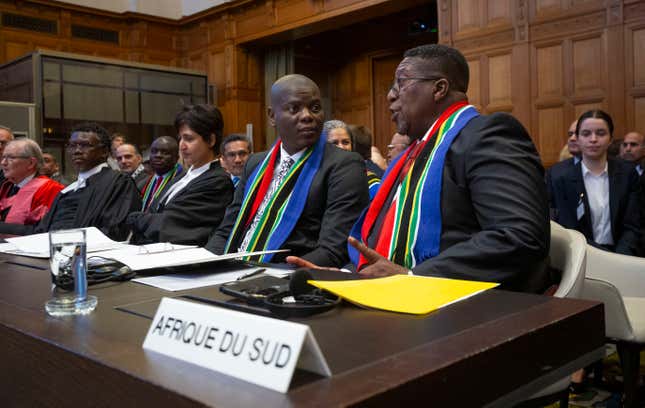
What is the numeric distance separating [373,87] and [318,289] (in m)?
9.45

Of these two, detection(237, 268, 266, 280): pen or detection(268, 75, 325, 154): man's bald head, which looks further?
detection(268, 75, 325, 154): man's bald head

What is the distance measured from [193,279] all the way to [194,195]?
1.50m

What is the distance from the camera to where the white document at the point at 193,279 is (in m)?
1.10

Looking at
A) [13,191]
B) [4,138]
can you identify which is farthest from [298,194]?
[4,138]

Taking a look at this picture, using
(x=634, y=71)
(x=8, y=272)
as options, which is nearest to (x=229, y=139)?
(x=8, y=272)

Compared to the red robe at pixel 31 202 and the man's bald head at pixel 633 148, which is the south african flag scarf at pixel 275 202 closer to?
the red robe at pixel 31 202

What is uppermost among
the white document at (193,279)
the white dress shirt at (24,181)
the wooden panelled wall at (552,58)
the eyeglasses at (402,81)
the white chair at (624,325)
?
the wooden panelled wall at (552,58)

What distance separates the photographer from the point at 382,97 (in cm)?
998

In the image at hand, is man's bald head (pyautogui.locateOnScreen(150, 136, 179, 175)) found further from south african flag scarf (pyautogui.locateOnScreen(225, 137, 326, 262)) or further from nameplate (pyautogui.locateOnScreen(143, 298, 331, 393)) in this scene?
nameplate (pyautogui.locateOnScreen(143, 298, 331, 393))

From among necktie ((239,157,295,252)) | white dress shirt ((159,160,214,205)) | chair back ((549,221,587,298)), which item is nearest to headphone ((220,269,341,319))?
chair back ((549,221,587,298))

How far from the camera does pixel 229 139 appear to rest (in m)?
4.19

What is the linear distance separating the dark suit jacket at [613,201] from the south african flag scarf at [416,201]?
6.45ft

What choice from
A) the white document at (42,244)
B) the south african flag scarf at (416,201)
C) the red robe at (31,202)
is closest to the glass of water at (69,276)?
the white document at (42,244)

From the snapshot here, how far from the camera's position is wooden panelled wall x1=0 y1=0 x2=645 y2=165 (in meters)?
5.77
